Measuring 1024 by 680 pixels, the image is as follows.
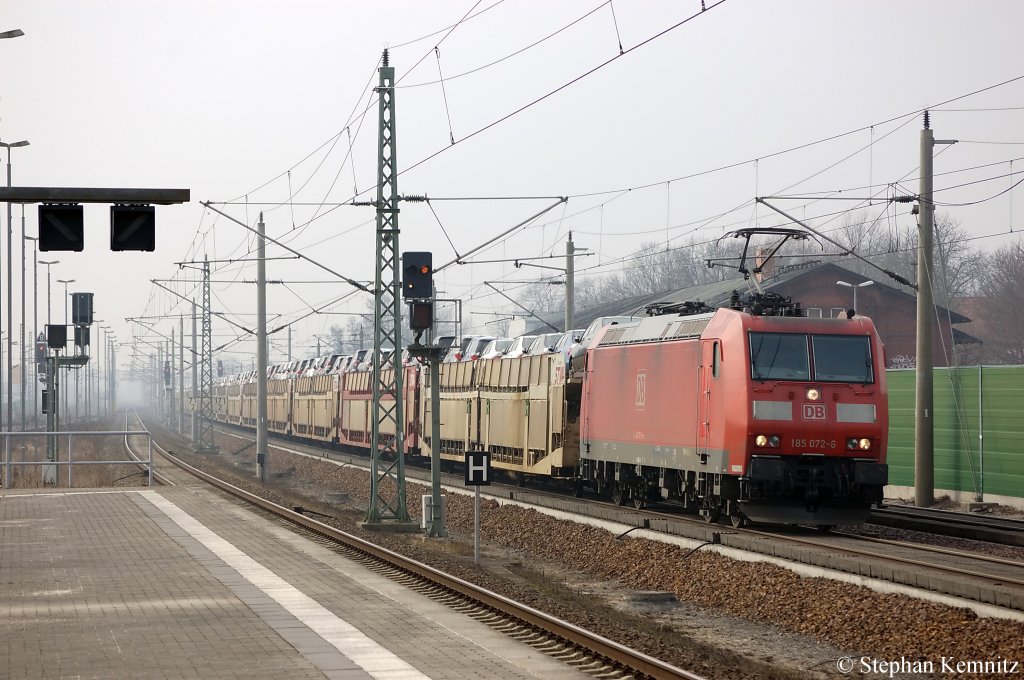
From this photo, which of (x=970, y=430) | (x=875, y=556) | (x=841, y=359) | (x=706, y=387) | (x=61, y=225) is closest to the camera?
(x=61, y=225)

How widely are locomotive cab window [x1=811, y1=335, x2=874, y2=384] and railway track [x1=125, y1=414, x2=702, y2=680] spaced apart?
23.8 feet

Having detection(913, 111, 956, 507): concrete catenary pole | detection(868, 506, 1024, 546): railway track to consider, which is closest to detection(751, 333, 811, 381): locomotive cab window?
detection(868, 506, 1024, 546): railway track

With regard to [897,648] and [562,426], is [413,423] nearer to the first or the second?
[562,426]

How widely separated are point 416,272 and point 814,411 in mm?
7679

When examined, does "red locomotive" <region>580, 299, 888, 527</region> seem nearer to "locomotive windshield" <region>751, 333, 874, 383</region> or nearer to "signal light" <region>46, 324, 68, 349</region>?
"locomotive windshield" <region>751, 333, 874, 383</region>

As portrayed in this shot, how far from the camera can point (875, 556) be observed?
1688 centimetres

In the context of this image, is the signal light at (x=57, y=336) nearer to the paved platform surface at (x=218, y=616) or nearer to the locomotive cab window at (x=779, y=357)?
the paved platform surface at (x=218, y=616)

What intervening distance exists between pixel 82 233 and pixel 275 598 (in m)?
5.34

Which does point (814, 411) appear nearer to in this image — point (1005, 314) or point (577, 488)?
point (577, 488)

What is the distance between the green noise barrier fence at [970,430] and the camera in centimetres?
2681

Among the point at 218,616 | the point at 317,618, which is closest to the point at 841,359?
the point at 317,618

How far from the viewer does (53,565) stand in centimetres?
1775

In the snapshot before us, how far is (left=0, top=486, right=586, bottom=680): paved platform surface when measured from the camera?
1084 cm

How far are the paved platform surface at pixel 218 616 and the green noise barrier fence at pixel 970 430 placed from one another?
49.6 ft
